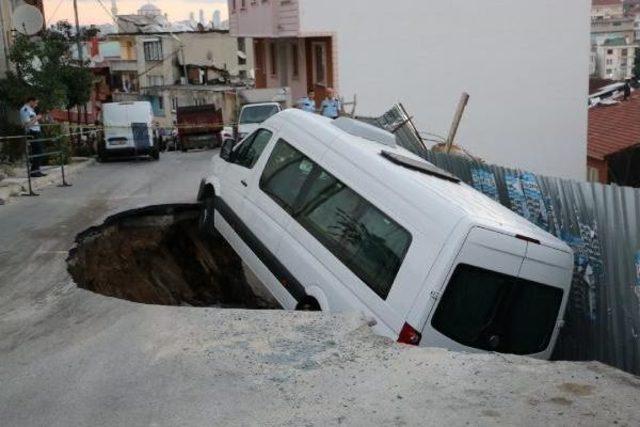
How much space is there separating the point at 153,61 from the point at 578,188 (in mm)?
59037

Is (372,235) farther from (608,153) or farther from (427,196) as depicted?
(608,153)

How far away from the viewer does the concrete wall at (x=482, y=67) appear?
25578mm

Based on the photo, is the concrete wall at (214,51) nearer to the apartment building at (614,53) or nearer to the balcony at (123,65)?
the balcony at (123,65)

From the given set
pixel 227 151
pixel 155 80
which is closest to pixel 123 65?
pixel 155 80

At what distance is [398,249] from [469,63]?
2172cm

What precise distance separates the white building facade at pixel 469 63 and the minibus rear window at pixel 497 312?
19564mm

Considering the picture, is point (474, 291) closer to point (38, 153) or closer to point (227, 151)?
point (227, 151)

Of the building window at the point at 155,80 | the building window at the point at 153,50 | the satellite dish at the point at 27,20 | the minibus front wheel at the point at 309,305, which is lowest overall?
the minibus front wheel at the point at 309,305

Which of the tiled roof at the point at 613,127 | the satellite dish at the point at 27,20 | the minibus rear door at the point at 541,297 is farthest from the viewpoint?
the tiled roof at the point at 613,127

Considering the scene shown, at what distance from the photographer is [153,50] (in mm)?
62781

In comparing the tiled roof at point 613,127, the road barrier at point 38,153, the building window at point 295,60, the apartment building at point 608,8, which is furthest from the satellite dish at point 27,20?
the apartment building at point 608,8

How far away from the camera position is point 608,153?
27.5m

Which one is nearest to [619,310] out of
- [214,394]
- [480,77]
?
[214,394]

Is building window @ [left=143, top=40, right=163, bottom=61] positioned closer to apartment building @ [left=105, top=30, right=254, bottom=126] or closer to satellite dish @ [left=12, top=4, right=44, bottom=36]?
apartment building @ [left=105, top=30, right=254, bottom=126]
